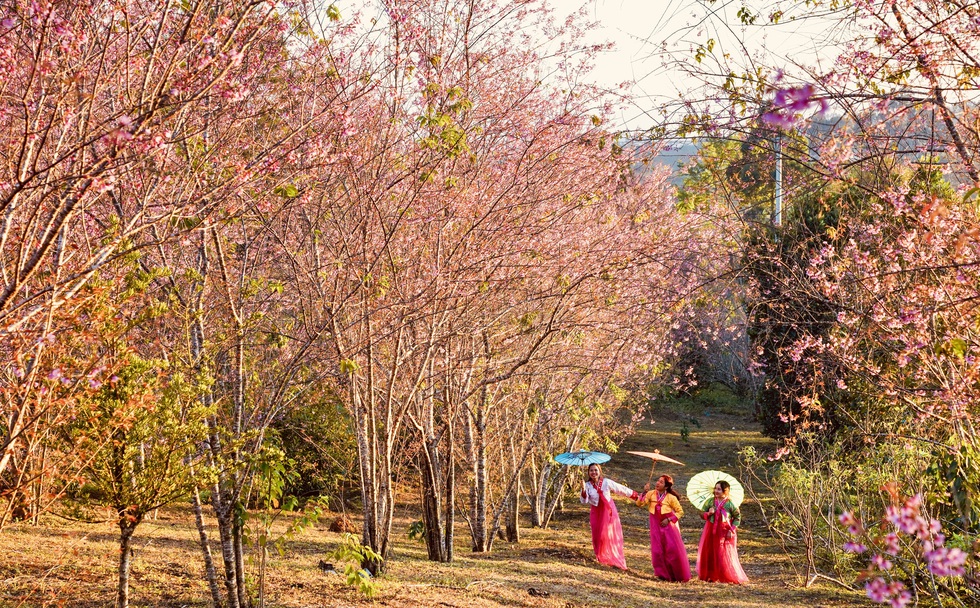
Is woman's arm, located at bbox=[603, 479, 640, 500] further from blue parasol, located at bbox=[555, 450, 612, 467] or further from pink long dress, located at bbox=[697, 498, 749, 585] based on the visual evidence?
pink long dress, located at bbox=[697, 498, 749, 585]


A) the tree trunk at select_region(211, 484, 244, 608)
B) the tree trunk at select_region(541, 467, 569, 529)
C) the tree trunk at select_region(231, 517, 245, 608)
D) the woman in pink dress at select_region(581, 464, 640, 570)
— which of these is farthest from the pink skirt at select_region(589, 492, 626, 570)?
the tree trunk at select_region(211, 484, 244, 608)

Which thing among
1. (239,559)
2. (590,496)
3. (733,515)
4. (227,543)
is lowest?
(733,515)

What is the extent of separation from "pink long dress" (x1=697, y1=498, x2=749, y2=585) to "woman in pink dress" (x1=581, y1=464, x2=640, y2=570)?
1141 mm

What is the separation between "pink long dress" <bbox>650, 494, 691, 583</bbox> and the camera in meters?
11.2

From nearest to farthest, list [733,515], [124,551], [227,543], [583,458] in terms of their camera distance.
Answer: [124,551] < [227,543] < [733,515] < [583,458]

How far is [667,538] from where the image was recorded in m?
11.2

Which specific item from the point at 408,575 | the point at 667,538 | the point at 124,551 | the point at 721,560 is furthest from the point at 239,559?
the point at 721,560

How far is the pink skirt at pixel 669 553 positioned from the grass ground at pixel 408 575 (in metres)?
0.28

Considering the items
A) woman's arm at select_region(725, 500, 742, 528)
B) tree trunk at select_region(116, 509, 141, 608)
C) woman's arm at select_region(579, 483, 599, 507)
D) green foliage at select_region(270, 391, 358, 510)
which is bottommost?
woman's arm at select_region(725, 500, 742, 528)

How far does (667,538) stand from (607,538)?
92cm

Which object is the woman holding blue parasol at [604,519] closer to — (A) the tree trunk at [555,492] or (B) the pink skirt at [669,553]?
(B) the pink skirt at [669,553]

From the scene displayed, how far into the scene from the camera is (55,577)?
7.25m

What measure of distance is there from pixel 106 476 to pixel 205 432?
0.65 metres

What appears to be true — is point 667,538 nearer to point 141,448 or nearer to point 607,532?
point 607,532
